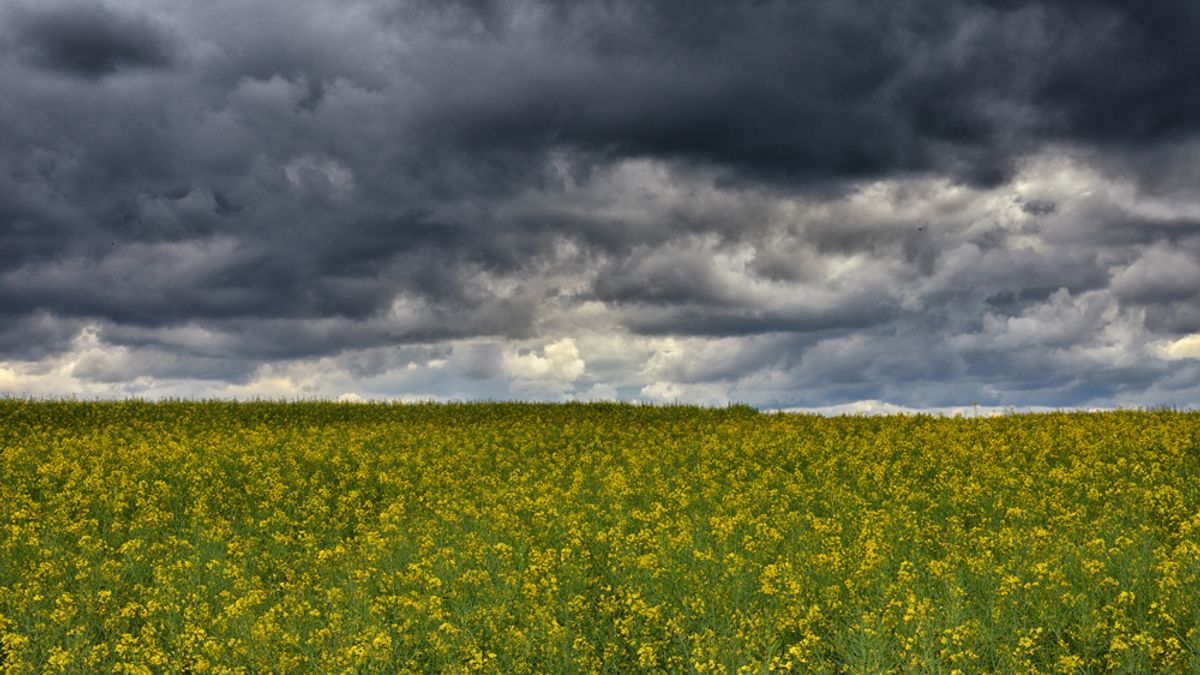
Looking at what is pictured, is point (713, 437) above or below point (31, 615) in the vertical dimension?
above

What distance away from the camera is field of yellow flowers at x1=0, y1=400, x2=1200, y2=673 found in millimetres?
8031

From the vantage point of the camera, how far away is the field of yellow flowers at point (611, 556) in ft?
26.3

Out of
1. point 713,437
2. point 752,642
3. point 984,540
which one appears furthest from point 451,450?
point 752,642

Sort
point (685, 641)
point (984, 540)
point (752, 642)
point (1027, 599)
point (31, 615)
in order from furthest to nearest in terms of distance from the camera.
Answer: point (984, 540), point (31, 615), point (1027, 599), point (685, 641), point (752, 642)

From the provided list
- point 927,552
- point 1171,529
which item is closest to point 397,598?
point 927,552

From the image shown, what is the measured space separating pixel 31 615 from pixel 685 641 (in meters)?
8.09

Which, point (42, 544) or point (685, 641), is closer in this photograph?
point (685, 641)

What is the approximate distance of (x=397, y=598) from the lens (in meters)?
8.96

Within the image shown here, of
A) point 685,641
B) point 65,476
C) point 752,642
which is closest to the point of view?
point 752,642

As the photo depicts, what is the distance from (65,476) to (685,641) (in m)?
17.9

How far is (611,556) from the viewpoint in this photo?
35.1 ft

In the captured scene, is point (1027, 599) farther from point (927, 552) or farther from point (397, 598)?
point (397, 598)

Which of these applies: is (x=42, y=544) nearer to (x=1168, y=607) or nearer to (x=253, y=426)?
(x=1168, y=607)

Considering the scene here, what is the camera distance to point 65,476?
1986cm
